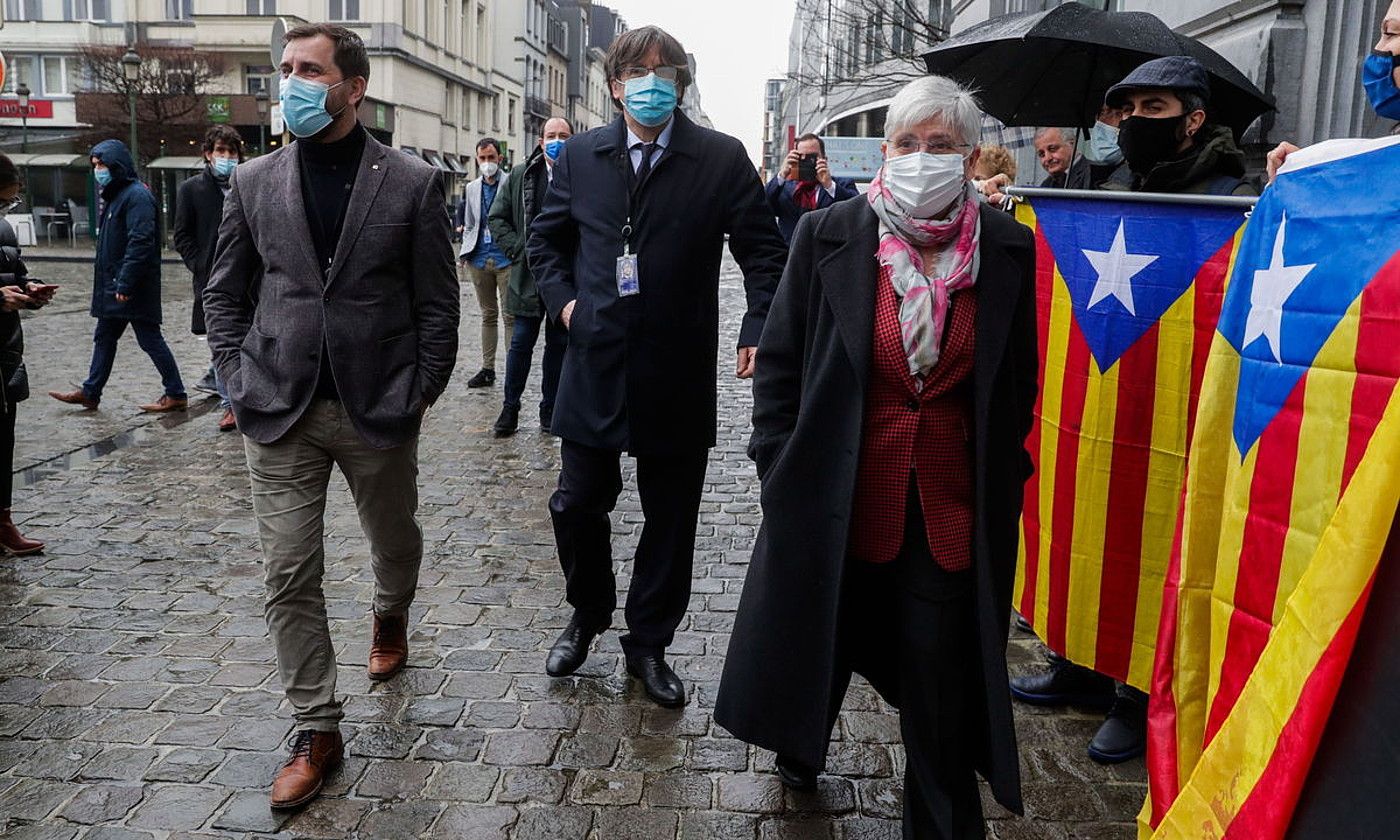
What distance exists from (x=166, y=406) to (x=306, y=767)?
6902 mm

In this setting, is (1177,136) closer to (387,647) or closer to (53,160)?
(387,647)

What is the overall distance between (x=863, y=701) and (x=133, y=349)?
1141 cm

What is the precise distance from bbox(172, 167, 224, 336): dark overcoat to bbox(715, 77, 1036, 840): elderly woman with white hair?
6.95m

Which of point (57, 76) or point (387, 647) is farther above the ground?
point (57, 76)

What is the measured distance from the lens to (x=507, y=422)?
30.0 feet

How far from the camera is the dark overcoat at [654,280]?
4.15 metres

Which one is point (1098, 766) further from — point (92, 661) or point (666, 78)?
point (92, 661)

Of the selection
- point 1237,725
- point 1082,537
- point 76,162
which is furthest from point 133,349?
point 76,162

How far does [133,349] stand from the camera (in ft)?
43.9

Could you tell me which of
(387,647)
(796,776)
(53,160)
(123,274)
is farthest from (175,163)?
(796,776)

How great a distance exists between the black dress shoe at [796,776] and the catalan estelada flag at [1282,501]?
3.17 ft

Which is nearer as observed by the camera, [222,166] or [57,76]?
[222,166]

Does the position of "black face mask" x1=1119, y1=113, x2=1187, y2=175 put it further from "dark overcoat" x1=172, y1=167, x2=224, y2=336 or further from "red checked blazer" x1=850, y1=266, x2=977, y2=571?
"dark overcoat" x1=172, y1=167, x2=224, y2=336

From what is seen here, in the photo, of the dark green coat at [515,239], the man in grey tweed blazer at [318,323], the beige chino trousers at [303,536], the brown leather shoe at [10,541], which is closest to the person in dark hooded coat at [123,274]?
the dark green coat at [515,239]
